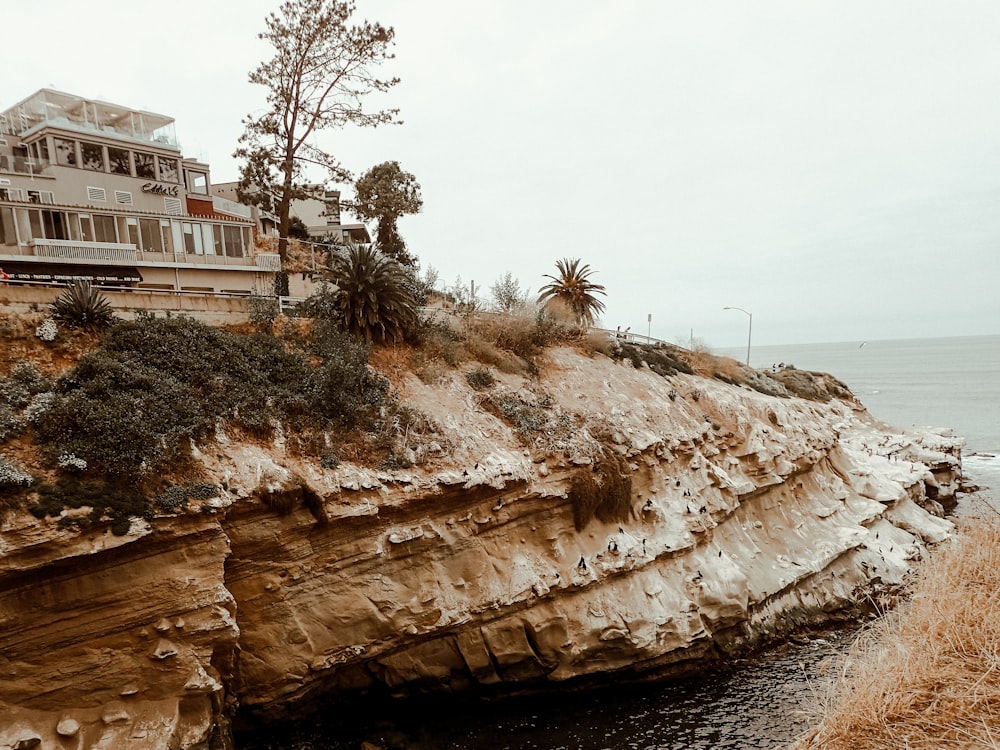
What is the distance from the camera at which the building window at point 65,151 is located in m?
26.6

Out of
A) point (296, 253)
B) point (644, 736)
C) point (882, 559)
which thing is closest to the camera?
point (644, 736)

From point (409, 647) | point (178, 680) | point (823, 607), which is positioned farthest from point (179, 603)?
point (823, 607)

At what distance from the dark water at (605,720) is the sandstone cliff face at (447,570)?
0.58 metres

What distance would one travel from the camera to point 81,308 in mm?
13133

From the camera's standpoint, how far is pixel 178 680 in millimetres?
10234

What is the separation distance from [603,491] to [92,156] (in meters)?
29.8

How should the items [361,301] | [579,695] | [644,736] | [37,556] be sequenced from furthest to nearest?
[361,301] → [579,695] → [644,736] → [37,556]

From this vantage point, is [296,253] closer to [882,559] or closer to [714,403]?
[714,403]

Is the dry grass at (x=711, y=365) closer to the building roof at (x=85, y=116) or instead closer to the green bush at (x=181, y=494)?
the green bush at (x=181, y=494)

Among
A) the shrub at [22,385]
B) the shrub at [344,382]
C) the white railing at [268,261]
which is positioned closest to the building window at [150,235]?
the white railing at [268,261]

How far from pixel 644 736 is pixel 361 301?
1380 cm

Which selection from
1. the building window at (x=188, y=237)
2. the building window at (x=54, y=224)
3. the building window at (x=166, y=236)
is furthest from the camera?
the building window at (x=188, y=237)

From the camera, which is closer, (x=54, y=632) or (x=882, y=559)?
(x=54, y=632)

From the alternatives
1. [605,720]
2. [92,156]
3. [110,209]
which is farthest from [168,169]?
[605,720]
